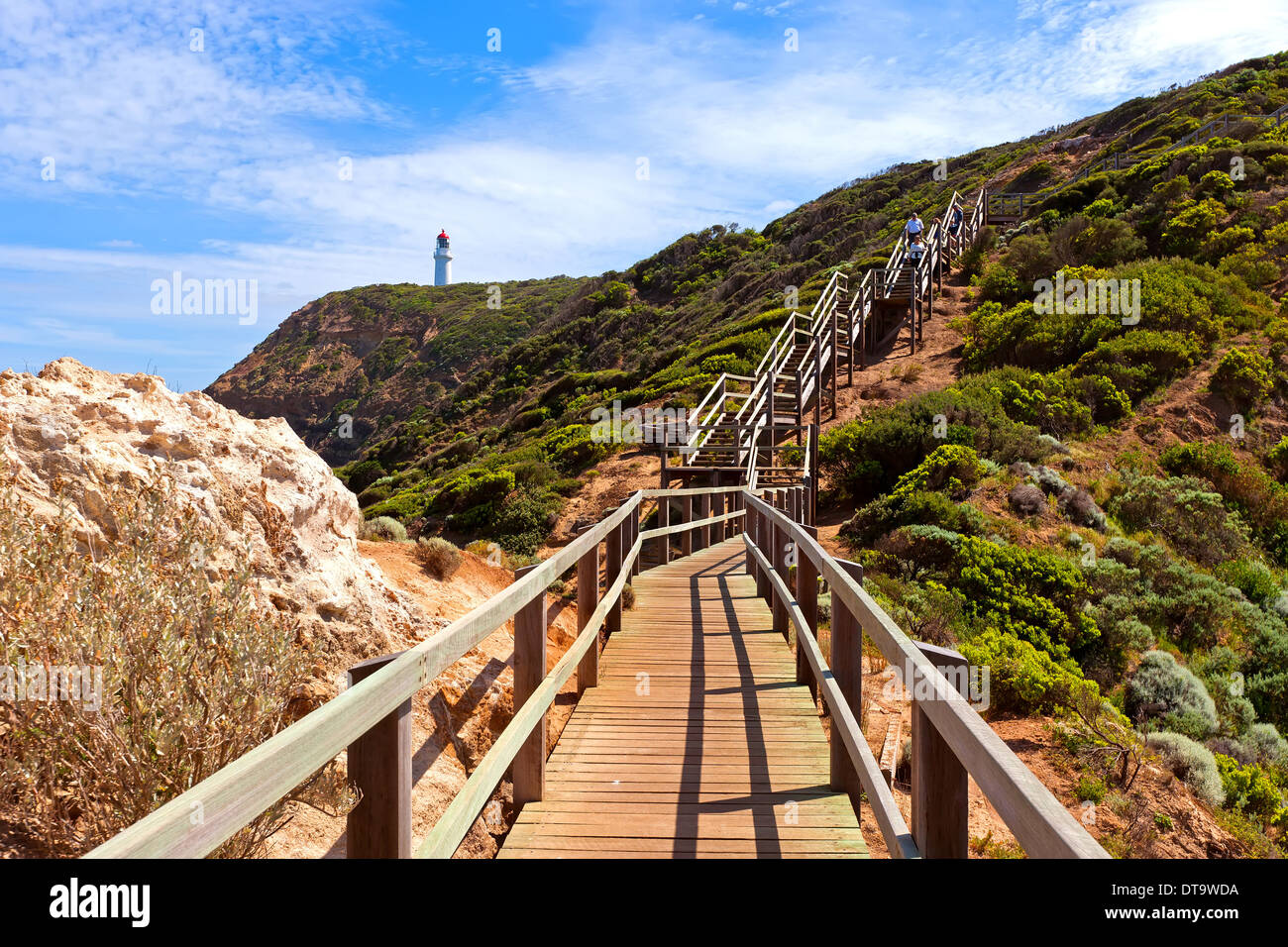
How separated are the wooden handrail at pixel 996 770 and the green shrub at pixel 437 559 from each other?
21.9 ft

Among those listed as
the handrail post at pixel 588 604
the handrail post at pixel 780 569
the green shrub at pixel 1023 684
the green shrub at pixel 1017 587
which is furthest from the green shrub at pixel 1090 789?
the green shrub at pixel 1017 587

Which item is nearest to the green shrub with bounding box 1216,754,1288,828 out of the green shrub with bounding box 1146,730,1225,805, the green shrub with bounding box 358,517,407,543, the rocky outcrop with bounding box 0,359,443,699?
the green shrub with bounding box 1146,730,1225,805

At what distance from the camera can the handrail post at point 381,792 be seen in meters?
2.02

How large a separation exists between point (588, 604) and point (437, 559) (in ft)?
12.5

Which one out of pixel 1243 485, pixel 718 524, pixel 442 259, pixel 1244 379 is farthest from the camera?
pixel 442 259

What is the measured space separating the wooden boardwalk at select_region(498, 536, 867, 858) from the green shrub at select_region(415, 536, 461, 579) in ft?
8.22

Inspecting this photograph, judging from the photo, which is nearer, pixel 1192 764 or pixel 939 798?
pixel 939 798

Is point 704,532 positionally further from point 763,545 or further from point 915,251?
point 915,251

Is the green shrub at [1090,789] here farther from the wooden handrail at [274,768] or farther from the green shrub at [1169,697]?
the wooden handrail at [274,768]

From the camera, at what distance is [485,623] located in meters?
2.79

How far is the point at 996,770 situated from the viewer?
5.60 feet

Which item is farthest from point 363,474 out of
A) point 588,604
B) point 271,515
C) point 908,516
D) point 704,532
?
point 588,604
